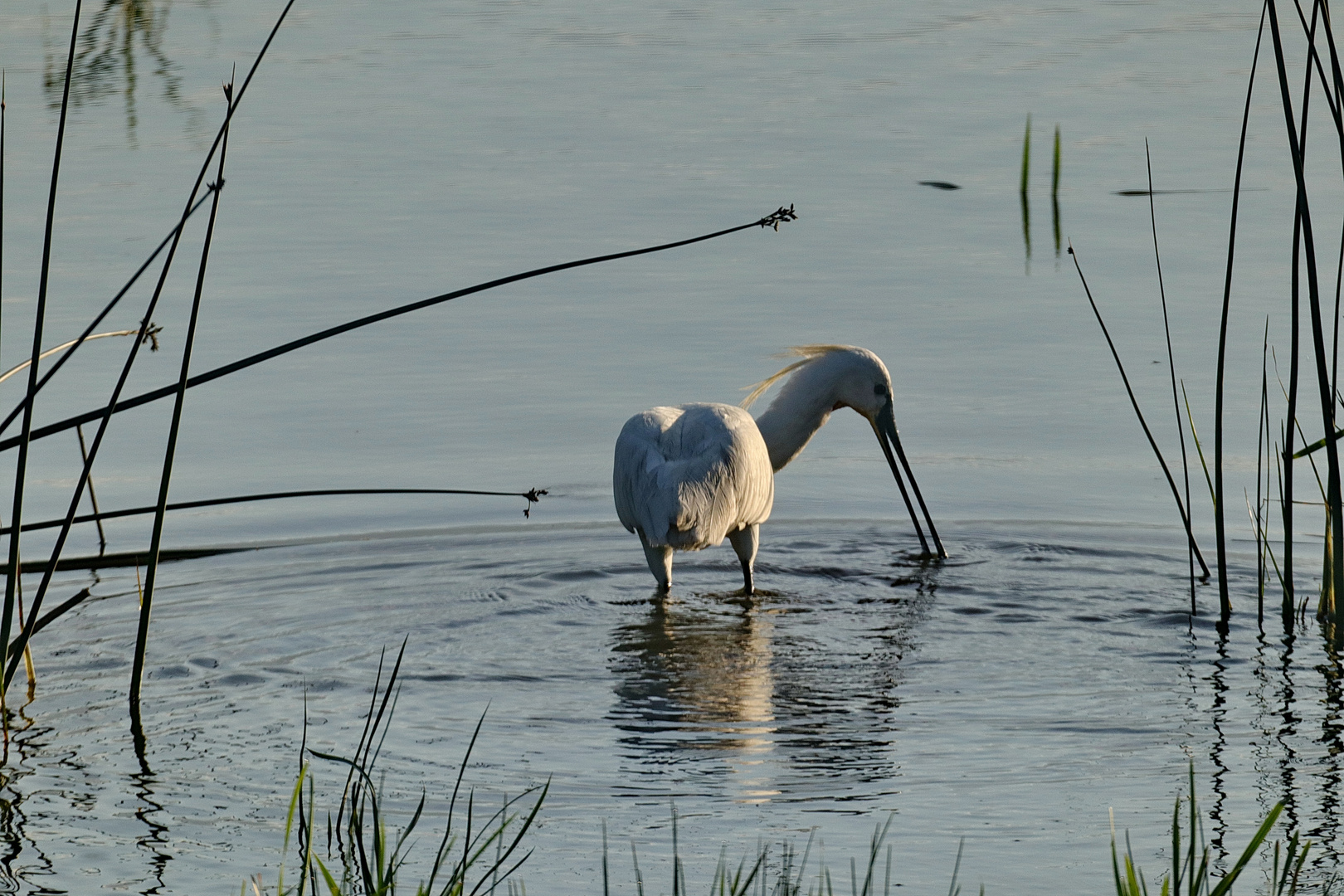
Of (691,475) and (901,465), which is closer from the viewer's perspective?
(691,475)

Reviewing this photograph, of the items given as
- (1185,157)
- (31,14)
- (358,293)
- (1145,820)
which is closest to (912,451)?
(358,293)

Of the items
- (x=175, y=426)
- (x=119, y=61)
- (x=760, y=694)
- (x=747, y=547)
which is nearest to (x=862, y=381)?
(x=747, y=547)

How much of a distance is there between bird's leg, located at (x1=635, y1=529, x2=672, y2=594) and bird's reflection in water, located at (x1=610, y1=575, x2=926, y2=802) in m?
0.10

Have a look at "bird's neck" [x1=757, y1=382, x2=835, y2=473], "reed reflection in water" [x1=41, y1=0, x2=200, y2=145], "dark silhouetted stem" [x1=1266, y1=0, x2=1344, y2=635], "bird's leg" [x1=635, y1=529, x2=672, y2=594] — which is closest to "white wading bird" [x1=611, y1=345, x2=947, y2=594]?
"bird's leg" [x1=635, y1=529, x2=672, y2=594]

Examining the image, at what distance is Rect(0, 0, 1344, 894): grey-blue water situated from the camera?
5.06 m

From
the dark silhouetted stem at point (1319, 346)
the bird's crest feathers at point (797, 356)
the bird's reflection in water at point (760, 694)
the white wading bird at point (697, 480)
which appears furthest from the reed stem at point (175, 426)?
the bird's crest feathers at point (797, 356)

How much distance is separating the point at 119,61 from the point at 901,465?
11.0m

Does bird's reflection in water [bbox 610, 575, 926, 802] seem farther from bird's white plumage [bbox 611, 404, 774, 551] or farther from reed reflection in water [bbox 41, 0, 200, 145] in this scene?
reed reflection in water [bbox 41, 0, 200, 145]

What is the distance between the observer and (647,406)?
9102mm

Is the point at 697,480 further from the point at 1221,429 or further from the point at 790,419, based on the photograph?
the point at 1221,429

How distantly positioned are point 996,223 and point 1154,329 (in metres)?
2.38

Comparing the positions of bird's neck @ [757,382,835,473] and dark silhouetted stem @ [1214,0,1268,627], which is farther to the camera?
bird's neck @ [757,382,835,473]

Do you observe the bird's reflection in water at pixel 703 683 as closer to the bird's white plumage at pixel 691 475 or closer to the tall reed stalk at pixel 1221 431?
the bird's white plumage at pixel 691 475

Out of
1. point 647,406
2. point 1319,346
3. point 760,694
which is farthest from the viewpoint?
point 647,406
